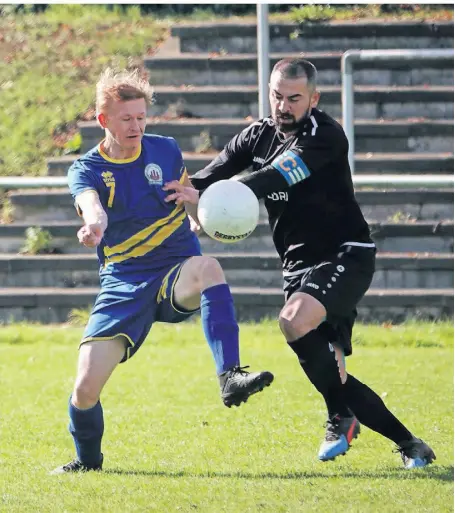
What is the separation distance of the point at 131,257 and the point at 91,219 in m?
0.56

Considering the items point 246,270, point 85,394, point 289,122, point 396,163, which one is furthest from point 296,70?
point 396,163

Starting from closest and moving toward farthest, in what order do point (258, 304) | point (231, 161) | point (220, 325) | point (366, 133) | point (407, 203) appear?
point (220, 325) < point (231, 161) < point (258, 304) < point (407, 203) < point (366, 133)

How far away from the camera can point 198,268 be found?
6051 millimetres

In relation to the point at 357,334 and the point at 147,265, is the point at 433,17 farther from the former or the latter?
the point at 147,265

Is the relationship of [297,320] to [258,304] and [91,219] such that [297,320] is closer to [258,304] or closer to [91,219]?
[91,219]

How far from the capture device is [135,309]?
6.13 meters

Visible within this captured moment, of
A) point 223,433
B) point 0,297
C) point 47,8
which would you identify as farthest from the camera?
point 47,8

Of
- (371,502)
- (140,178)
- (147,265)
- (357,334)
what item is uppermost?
(140,178)

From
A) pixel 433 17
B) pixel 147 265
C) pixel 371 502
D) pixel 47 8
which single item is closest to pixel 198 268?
pixel 147 265

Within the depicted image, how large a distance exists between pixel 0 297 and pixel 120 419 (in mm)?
4341

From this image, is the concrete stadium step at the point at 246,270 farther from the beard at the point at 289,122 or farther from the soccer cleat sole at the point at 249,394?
the soccer cleat sole at the point at 249,394

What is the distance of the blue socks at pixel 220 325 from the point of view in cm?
585

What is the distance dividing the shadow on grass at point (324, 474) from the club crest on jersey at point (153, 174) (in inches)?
57.2

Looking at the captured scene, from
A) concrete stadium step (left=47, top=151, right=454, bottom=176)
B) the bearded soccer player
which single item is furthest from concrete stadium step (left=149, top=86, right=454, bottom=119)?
the bearded soccer player
